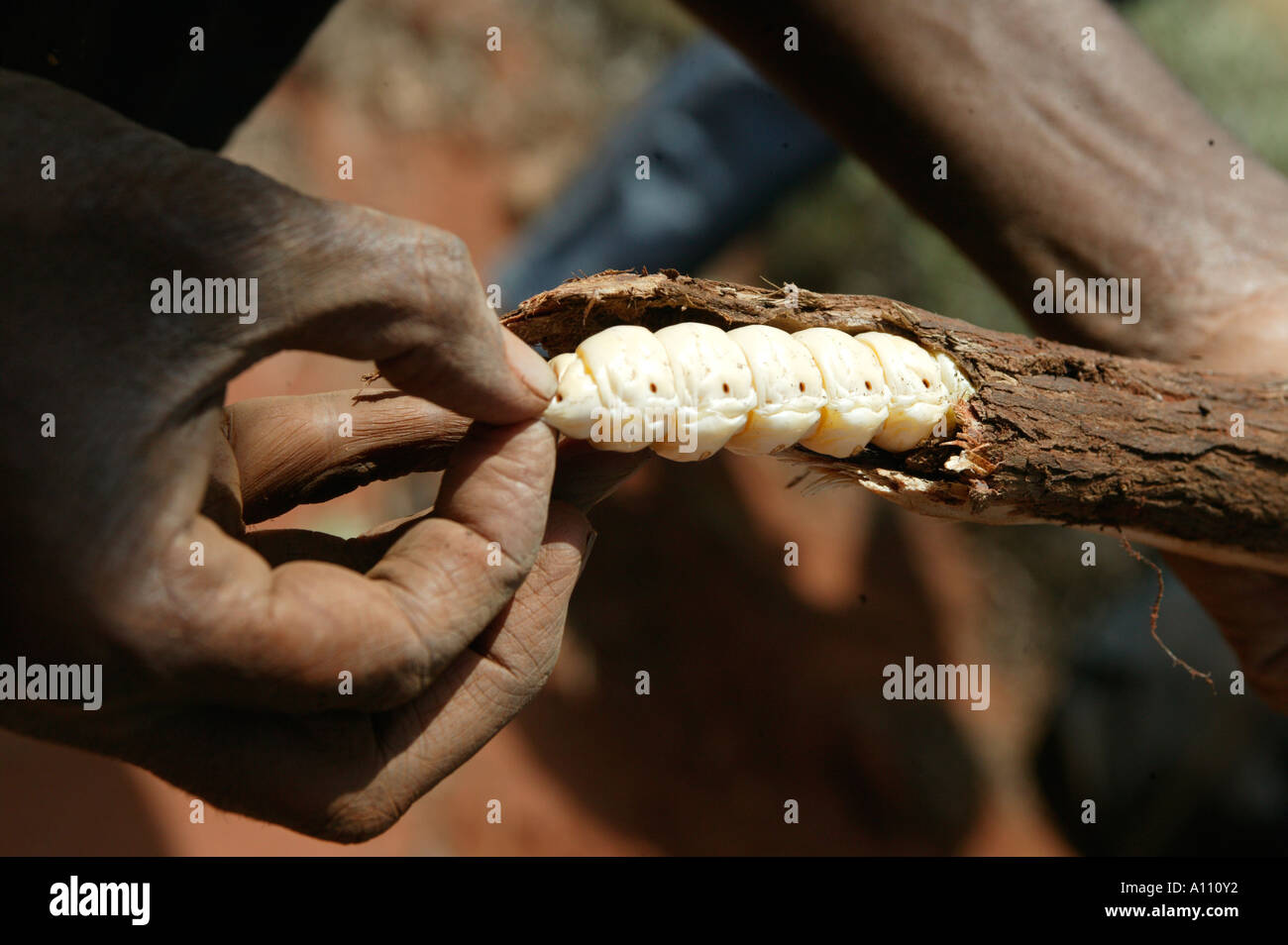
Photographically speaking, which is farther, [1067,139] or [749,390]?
[1067,139]

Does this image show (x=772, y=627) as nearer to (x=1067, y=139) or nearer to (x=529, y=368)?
(x=1067, y=139)

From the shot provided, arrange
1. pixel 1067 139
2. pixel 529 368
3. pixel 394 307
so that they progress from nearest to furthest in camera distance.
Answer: pixel 394 307 → pixel 529 368 → pixel 1067 139

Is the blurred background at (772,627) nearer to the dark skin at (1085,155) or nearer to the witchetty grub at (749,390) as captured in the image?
the dark skin at (1085,155)

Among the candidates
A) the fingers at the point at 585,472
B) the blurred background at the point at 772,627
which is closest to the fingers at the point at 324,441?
the fingers at the point at 585,472

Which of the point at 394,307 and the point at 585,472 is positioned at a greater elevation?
the point at 394,307

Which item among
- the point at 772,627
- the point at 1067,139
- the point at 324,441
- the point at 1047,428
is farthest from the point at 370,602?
the point at 772,627

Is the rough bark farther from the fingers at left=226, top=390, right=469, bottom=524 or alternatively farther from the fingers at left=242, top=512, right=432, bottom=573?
the fingers at left=242, top=512, right=432, bottom=573
